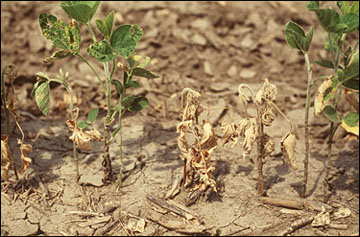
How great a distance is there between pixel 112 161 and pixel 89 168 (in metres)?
0.14

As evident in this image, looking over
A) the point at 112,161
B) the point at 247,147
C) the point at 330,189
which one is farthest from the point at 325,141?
the point at 112,161

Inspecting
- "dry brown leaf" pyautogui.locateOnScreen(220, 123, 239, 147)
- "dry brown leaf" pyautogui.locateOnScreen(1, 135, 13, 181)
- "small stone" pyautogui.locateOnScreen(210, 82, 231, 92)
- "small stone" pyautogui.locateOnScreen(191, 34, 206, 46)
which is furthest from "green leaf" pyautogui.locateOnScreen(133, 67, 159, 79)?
"small stone" pyautogui.locateOnScreen(191, 34, 206, 46)

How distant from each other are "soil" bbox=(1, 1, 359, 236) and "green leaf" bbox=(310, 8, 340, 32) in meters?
0.66

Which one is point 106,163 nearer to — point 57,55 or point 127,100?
point 127,100

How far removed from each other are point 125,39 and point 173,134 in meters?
0.98

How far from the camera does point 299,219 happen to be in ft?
9.23

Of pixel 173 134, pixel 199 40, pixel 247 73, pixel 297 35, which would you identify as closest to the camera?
pixel 297 35

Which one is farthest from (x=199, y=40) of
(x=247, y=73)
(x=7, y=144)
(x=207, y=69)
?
(x=7, y=144)

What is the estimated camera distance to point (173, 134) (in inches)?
137

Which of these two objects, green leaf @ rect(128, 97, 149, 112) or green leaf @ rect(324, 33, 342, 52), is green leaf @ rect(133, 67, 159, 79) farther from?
green leaf @ rect(324, 33, 342, 52)

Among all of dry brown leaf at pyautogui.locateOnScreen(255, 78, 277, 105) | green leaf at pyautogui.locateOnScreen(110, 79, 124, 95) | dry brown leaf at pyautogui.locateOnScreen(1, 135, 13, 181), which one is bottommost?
dry brown leaf at pyautogui.locateOnScreen(1, 135, 13, 181)

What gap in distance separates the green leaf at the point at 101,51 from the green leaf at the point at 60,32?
127mm

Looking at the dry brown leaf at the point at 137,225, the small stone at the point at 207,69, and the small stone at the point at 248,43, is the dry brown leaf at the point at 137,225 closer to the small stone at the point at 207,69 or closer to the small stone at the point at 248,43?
the small stone at the point at 207,69

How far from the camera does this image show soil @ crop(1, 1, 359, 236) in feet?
9.39
